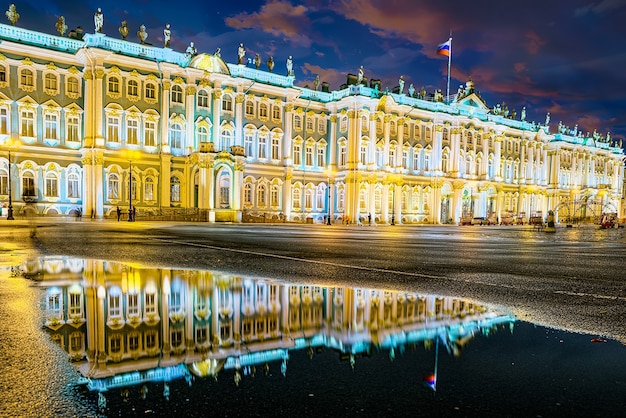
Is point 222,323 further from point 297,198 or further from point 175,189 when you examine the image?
point 297,198

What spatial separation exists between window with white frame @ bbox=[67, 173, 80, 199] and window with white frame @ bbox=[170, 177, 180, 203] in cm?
771

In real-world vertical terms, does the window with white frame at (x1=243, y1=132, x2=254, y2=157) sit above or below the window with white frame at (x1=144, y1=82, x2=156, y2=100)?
below

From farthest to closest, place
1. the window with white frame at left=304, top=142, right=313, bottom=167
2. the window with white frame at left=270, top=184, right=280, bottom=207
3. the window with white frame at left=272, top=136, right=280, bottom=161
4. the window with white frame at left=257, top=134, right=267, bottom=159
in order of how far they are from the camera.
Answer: the window with white frame at left=304, top=142, right=313, bottom=167
the window with white frame at left=272, top=136, right=280, bottom=161
the window with white frame at left=270, top=184, right=280, bottom=207
the window with white frame at left=257, top=134, right=267, bottom=159

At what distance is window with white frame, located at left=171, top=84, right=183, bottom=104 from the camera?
141 ft

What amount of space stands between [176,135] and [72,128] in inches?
338

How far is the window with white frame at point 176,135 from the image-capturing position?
43.1m

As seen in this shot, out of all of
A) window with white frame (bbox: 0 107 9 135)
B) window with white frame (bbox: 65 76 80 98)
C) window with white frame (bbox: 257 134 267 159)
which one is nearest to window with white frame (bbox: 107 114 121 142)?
window with white frame (bbox: 65 76 80 98)

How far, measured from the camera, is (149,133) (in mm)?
42125

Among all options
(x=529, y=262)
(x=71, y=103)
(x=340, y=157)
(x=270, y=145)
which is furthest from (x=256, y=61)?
(x=529, y=262)

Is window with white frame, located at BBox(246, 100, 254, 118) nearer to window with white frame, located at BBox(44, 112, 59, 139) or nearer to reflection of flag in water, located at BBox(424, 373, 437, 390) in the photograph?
window with white frame, located at BBox(44, 112, 59, 139)

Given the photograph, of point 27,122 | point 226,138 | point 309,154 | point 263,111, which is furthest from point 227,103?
point 27,122

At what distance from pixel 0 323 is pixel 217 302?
198 cm

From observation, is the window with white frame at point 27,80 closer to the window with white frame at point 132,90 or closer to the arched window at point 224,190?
the window with white frame at point 132,90

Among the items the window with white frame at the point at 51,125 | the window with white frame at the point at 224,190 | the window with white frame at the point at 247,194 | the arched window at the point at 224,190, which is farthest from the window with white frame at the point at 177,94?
the window with white frame at the point at 247,194
